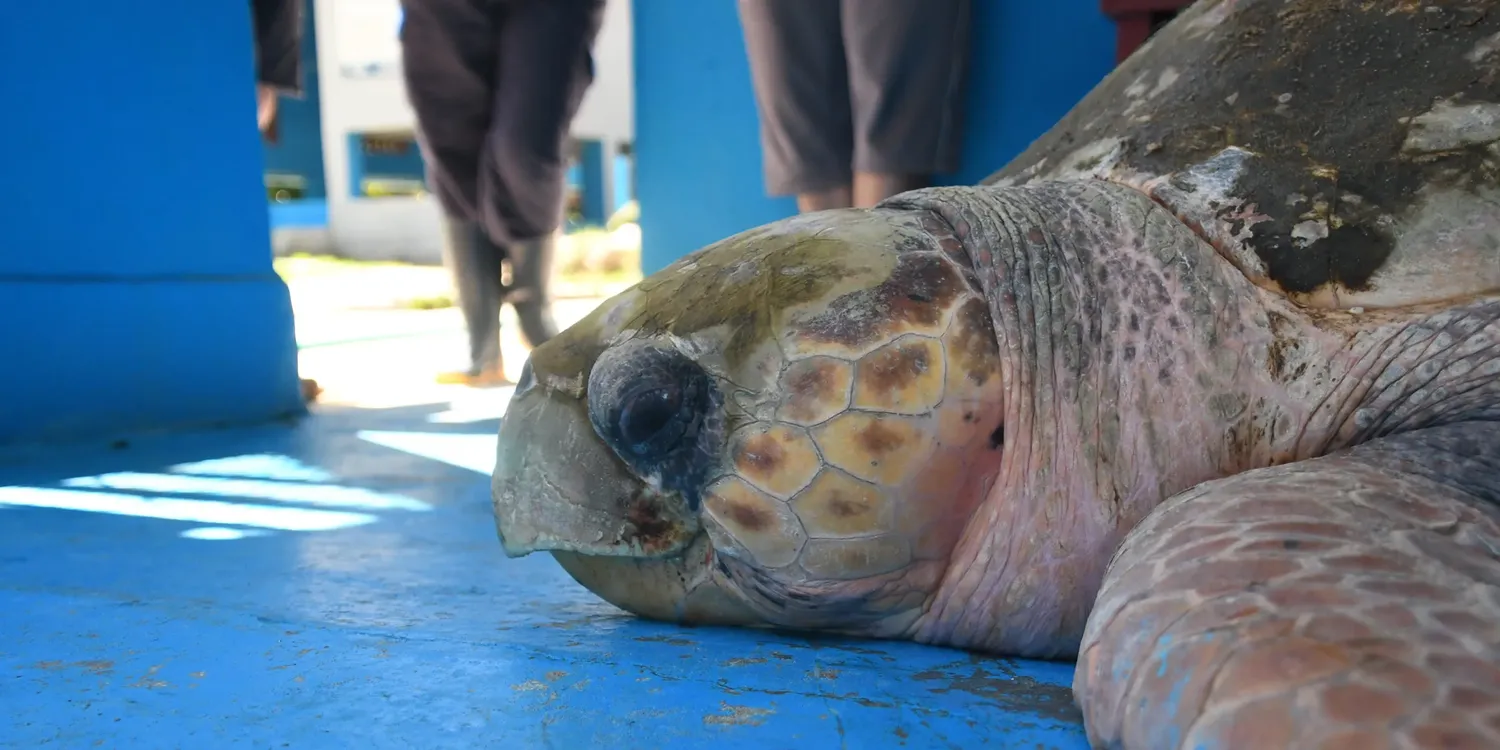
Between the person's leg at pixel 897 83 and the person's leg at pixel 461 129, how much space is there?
1442mm

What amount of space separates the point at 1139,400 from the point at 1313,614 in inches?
13.4

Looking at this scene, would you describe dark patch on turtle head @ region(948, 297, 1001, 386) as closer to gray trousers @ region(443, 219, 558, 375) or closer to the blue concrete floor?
the blue concrete floor

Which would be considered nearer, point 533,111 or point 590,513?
point 590,513

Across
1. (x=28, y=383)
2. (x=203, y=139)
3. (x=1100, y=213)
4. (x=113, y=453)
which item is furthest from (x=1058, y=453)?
(x=203, y=139)

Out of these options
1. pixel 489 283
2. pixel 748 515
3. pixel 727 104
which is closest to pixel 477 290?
pixel 489 283

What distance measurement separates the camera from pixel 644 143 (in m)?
3.57

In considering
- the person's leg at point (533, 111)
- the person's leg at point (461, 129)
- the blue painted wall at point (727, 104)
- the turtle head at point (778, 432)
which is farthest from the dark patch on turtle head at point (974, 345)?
the person's leg at point (461, 129)

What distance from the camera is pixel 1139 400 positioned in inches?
36.0

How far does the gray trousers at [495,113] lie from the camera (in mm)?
3215

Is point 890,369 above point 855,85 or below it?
below

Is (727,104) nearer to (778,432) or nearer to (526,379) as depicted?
(526,379)

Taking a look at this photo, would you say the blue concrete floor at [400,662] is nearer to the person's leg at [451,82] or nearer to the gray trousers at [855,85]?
the gray trousers at [855,85]

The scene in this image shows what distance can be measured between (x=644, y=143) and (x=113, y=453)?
6.31 ft

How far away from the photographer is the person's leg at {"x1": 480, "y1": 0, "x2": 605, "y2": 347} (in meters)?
3.22
